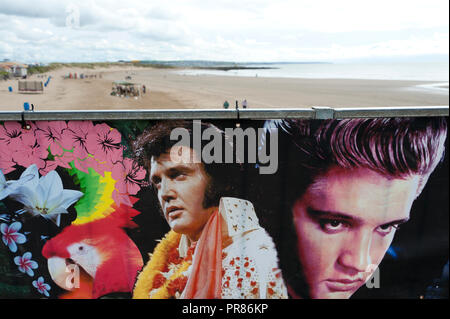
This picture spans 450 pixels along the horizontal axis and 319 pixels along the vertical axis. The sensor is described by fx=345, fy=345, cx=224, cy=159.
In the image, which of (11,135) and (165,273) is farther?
(165,273)

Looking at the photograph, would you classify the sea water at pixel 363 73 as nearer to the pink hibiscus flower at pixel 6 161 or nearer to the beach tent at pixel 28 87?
the beach tent at pixel 28 87

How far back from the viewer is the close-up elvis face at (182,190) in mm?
2756

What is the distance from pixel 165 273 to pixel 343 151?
1.81 metres

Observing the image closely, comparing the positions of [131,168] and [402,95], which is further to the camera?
[402,95]

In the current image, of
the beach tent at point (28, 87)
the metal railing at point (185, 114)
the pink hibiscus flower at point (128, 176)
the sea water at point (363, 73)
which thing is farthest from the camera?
the sea water at point (363, 73)

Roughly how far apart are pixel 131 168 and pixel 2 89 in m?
27.0

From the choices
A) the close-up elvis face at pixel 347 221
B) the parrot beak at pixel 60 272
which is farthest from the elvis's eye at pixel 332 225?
the parrot beak at pixel 60 272

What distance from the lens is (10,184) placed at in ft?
9.22

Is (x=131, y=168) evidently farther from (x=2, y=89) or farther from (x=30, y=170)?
(x=2, y=89)

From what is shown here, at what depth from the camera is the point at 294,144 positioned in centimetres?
278

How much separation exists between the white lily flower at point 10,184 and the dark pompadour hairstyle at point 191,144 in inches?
35.9

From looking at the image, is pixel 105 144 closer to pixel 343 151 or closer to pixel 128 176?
pixel 128 176

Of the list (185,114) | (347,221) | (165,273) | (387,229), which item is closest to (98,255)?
(165,273)
